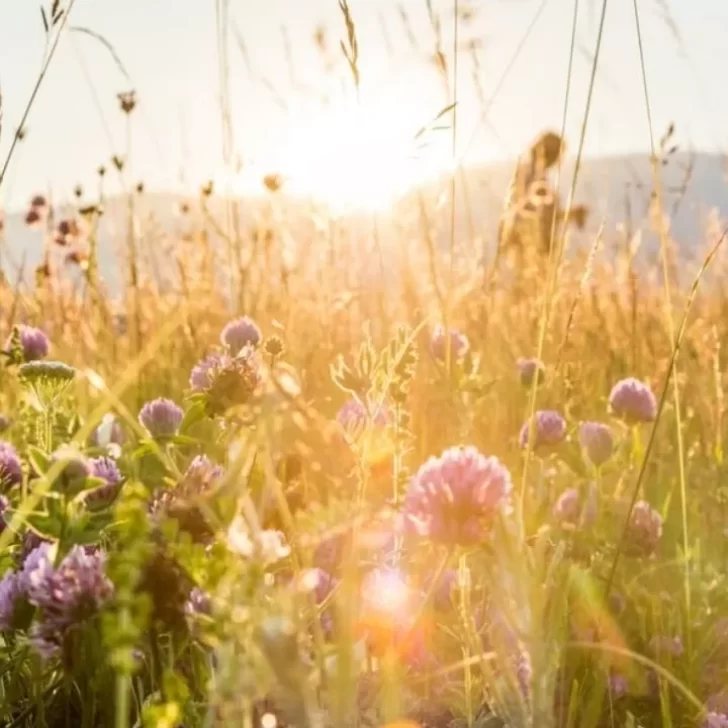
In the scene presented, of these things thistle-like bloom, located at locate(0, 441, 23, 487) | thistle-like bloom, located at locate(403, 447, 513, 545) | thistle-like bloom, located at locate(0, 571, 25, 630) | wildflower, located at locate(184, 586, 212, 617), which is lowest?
thistle-like bloom, located at locate(0, 571, 25, 630)

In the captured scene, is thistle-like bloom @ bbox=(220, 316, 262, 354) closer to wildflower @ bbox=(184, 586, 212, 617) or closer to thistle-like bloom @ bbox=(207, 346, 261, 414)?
thistle-like bloom @ bbox=(207, 346, 261, 414)

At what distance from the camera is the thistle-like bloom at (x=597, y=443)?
4.77 feet

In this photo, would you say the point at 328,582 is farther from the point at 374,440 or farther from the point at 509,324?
the point at 509,324

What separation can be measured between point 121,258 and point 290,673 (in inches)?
119

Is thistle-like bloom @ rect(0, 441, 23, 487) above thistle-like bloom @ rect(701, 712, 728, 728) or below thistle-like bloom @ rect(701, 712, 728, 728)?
above

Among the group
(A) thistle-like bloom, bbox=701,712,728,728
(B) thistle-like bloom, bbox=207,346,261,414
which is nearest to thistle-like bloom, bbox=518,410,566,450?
(A) thistle-like bloom, bbox=701,712,728,728

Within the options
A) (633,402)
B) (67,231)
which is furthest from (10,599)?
(67,231)

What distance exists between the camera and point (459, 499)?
744 millimetres

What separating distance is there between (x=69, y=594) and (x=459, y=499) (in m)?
0.25

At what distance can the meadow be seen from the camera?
0.62m

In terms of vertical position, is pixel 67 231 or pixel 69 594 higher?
pixel 69 594

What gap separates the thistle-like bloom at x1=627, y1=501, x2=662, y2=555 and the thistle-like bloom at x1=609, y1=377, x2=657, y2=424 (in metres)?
0.25

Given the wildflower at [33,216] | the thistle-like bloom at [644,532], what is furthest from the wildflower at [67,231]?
the thistle-like bloom at [644,532]

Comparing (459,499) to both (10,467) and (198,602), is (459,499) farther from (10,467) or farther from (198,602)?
(10,467)
